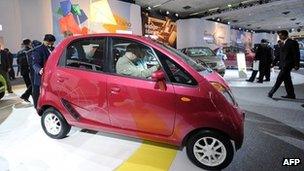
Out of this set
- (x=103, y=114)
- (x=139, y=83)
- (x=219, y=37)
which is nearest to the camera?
(x=139, y=83)

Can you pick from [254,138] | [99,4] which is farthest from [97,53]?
[99,4]

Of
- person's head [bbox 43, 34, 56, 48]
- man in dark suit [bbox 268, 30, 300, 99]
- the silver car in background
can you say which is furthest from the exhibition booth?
the silver car in background

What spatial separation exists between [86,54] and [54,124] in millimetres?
1209

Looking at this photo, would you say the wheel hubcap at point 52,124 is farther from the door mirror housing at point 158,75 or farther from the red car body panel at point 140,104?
the door mirror housing at point 158,75

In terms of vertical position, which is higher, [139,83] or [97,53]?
[97,53]

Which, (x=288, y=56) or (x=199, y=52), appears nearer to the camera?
(x=288, y=56)

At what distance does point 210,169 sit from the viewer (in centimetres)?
353

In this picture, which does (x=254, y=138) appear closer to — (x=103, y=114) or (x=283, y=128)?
(x=283, y=128)

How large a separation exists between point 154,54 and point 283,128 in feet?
9.23

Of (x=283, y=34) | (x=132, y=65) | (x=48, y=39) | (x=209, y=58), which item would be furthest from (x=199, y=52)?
(x=132, y=65)

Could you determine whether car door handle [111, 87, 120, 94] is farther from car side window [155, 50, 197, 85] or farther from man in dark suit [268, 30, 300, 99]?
man in dark suit [268, 30, 300, 99]

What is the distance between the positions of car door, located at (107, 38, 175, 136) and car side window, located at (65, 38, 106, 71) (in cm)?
19

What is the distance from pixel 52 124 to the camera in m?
4.57

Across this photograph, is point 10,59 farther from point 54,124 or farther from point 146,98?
point 146,98
